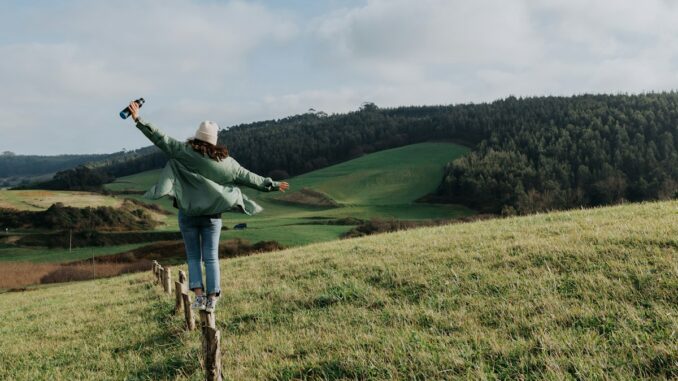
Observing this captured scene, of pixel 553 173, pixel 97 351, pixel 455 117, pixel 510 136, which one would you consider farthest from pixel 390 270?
pixel 455 117

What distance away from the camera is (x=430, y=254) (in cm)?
1370

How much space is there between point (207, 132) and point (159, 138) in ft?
2.56

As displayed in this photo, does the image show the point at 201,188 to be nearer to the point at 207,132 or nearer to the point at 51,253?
the point at 207,132

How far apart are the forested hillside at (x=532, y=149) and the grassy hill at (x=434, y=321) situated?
262 ft

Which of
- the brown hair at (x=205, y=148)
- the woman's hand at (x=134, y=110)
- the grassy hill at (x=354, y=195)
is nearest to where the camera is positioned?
the woman's hand at (x=134, y=110)

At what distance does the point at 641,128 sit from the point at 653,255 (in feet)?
440

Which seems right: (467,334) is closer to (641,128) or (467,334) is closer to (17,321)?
(17,321)

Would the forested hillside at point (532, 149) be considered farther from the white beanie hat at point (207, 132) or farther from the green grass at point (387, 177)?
the white beanie hat at point (207, 132)

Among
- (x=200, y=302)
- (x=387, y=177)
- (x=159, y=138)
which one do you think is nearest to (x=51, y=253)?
(x=200, y=302)

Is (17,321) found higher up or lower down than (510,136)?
lower down

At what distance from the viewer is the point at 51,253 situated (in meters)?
59.7

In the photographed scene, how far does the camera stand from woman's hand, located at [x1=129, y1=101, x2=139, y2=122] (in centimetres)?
755

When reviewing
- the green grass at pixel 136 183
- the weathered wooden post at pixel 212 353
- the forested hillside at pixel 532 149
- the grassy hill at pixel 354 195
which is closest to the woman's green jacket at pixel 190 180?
the weathered wooden post at pixel 212 353

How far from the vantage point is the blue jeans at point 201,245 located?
8.48 metres
